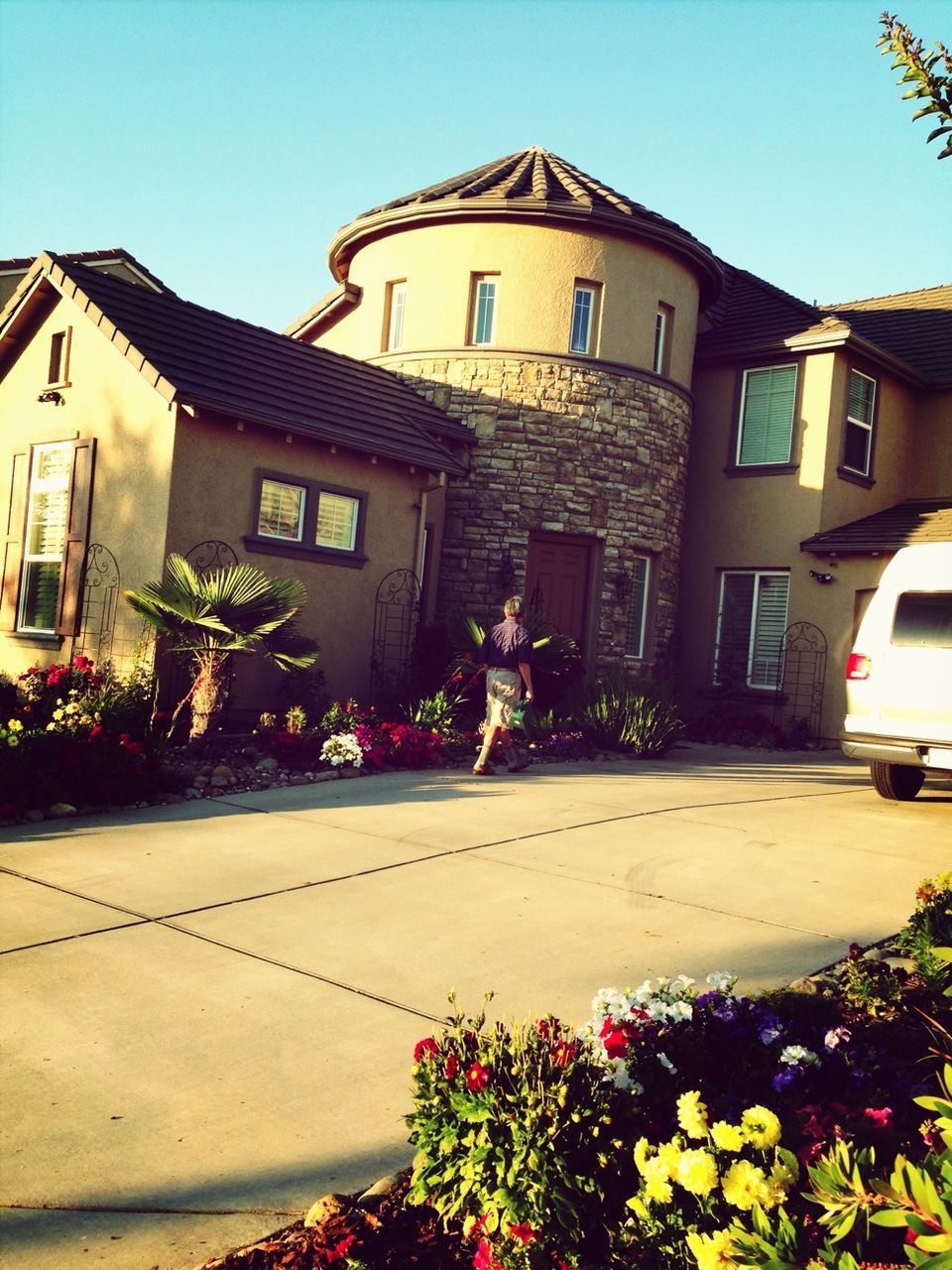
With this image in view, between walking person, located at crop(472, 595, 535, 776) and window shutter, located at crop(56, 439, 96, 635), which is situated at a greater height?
window shutter, located at crop(56, 439, 96, 635)

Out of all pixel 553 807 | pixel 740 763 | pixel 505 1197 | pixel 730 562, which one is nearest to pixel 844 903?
pixel 553 807

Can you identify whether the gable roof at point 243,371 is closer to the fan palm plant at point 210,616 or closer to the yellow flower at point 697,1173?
the fan palm plant at point 210,616

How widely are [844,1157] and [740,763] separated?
11.8 metres

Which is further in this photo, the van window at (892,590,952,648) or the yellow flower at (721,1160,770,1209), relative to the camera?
the van window at (892,590,952,648)

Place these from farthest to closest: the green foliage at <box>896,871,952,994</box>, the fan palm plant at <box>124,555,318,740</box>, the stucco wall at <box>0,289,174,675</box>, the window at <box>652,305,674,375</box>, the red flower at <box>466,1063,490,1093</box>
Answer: the window at <box>652,305,674,375</box> < the stucco wall at <box>0,289,174,675</box> < the fan palm plant at <box>124,555,318,740</box> < the green foliage at <box>896,871,952,994</box> < the red flower at <box>466,1063,490,1093</box>

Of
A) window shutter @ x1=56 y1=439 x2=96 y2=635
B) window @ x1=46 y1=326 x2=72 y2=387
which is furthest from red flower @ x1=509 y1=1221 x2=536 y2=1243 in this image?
window @ x1=46 y1=326 x2=72 y2=387

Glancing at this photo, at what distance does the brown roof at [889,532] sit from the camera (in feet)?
54.2

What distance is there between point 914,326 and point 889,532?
5.90 m

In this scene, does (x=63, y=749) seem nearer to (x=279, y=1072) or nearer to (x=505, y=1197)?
(x=279, y=1072)

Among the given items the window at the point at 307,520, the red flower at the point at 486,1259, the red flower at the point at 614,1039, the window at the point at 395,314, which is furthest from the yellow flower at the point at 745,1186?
the window at the point at 395,314

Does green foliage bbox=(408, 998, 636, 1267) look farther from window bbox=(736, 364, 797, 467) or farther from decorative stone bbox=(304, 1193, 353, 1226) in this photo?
window bbox=(736, 364, 797, 467)

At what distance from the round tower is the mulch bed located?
42.5 ft

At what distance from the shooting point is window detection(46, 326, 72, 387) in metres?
13.5

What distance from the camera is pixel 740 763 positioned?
13531 mm
